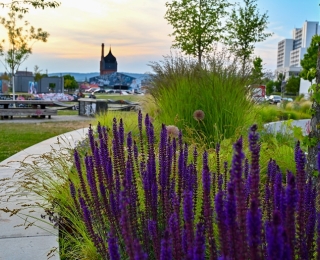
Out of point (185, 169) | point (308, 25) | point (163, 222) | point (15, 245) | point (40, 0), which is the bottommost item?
point (15, 245)

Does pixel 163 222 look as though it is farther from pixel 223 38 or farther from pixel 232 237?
pixel 223 38

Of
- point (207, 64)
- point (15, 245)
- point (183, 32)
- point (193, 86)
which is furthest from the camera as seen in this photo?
point (183, 32)

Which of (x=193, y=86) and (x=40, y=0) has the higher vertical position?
(x=40, y=0)

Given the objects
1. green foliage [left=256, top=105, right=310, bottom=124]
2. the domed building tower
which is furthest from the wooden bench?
the domed building tower

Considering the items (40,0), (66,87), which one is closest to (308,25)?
(66,87)

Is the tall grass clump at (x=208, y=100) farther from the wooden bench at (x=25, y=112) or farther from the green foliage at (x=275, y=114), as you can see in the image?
the wooden bench at (x=25, y=112)

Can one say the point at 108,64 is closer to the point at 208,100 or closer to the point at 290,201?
the point at 208,100

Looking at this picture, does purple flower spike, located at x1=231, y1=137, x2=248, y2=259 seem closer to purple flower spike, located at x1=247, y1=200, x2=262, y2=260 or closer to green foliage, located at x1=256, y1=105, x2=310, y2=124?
purple flower spike, located at x1=247, y1=200, x2=262, y2=260

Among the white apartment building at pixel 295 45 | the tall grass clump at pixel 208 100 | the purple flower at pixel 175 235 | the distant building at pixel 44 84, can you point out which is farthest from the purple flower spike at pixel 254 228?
the white apartment building at pixel 295 45

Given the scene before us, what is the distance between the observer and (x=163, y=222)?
210 centimetres

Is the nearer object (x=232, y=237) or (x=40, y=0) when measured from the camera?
(x=232, y=237)

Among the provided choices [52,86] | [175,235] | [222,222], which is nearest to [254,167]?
[222,222]

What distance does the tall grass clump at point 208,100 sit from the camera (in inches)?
240

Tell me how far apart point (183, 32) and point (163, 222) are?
21.1 m
